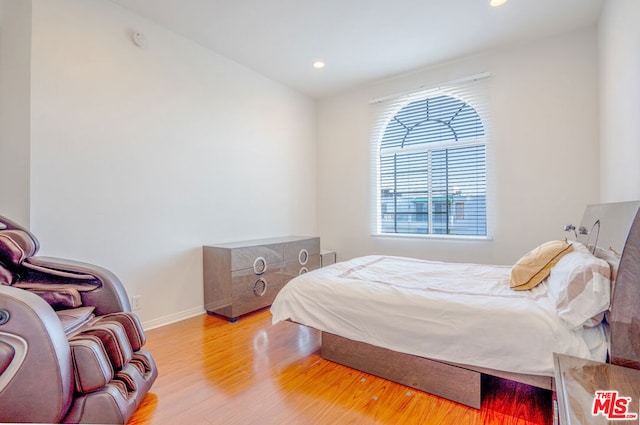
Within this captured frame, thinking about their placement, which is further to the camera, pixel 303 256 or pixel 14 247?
pixel 303 256

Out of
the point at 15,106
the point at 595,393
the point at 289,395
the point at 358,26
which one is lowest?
the point at 289,395

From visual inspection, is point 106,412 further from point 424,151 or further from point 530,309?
point 424,151

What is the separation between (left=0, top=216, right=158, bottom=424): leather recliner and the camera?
1254 mm

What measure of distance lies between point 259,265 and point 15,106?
2.38 meters

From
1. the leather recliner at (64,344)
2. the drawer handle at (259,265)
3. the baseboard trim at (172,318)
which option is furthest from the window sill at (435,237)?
the leather recliner at (64,344)

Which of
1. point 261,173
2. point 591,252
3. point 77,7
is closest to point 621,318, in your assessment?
point 591,252

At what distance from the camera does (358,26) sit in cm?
295

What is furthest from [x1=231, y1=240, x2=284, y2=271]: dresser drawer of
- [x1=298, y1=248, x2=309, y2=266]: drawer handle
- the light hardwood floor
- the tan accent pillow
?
the tan accent pillow

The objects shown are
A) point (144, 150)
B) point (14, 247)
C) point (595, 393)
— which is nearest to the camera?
point (595, 393)

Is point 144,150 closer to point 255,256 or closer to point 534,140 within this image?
point 255,256

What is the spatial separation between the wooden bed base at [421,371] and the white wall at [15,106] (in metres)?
2.46

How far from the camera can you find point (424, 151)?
400cm

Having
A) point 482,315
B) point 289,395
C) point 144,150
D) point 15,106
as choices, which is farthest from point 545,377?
point 15,106

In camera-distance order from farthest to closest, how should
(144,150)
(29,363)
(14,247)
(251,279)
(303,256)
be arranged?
(303,256)
(251,279)
(144,150)
(14,247)
(29,363)
